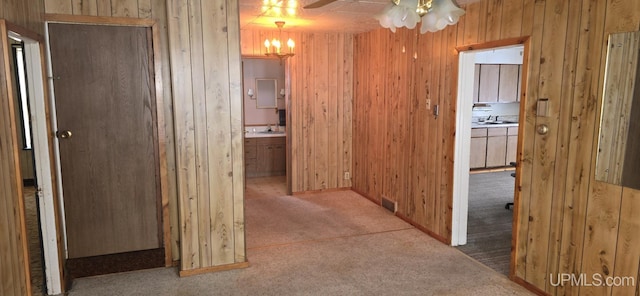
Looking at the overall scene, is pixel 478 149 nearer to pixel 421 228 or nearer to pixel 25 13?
pixel 421 228

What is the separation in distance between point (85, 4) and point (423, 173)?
3.44 meters

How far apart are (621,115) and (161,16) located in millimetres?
3281

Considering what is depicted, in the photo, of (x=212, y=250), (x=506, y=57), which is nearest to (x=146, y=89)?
(x=212, y=250)

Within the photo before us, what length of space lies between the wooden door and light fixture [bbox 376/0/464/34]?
7.35 feet

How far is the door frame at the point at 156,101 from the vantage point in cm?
324

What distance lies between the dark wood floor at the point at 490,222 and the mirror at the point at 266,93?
3.66m

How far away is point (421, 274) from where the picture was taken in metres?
3.51

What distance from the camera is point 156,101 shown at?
3480 mm

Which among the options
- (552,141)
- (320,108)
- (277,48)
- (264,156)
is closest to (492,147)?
(320,108)

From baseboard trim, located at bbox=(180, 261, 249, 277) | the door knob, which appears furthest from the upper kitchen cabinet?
the door knob

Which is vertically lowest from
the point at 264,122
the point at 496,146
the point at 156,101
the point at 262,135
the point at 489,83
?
the point at 496,146

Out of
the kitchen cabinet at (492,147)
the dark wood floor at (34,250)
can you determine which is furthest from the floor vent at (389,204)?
the dark wood floor at (34,250)

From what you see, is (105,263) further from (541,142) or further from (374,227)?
(541,142)
